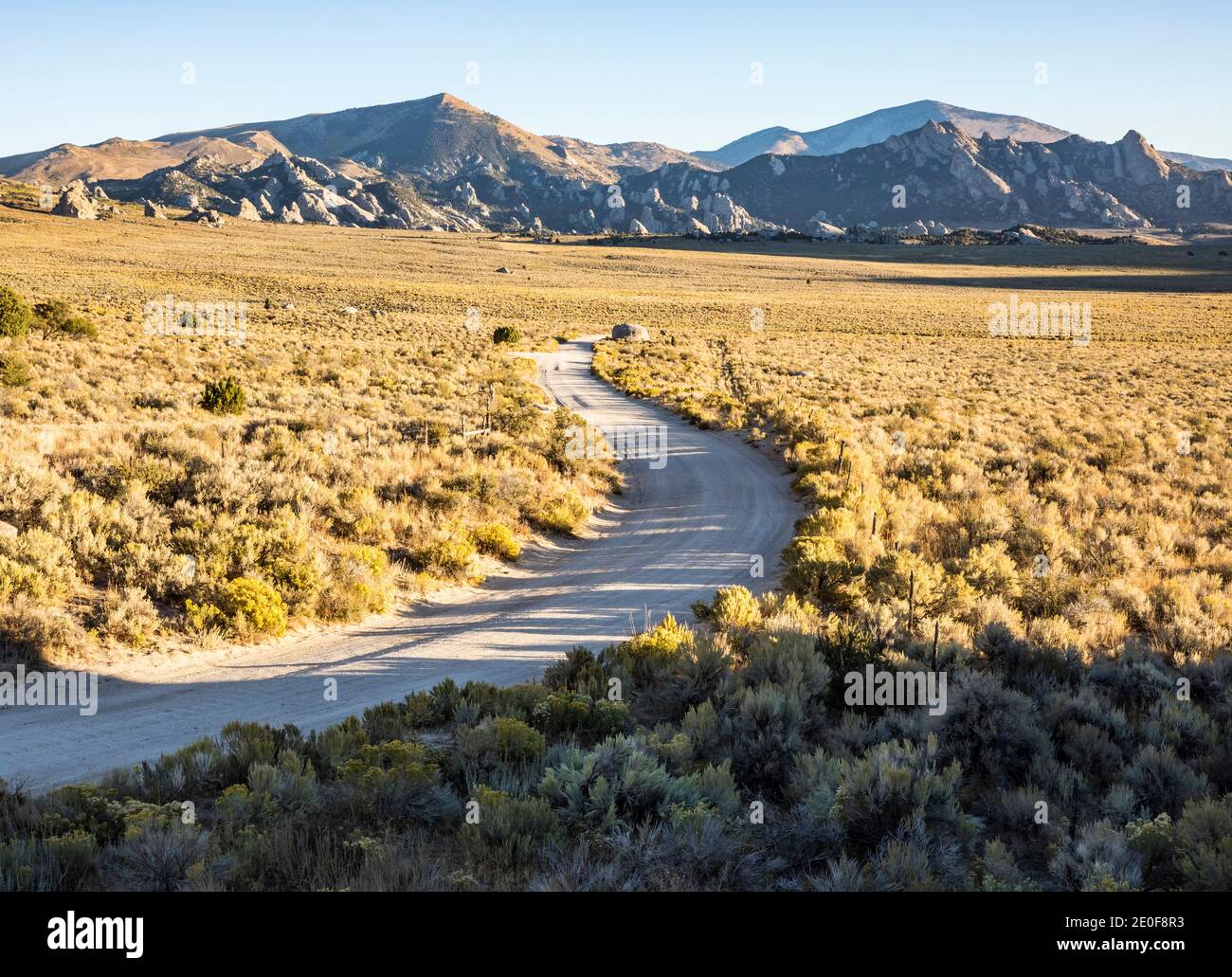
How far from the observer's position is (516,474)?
1565 cm

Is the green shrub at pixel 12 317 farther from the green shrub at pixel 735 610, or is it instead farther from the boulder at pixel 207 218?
the boulder at pixel 207 218

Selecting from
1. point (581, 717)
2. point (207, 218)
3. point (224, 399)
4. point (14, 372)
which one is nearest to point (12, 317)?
point (14, 372)

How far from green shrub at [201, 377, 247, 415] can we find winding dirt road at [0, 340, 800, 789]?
34.3 feet

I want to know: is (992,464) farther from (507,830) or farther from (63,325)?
(63,325)

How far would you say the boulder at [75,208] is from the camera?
14050cm

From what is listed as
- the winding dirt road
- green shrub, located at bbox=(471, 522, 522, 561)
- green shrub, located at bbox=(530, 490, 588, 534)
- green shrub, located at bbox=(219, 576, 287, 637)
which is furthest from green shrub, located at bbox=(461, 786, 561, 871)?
green shrub, located at bbox=(530, 490, 588, 534)

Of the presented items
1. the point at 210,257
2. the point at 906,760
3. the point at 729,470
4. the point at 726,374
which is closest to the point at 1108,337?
the point at 726,374

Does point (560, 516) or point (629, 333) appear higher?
Answer: point (629, 333)

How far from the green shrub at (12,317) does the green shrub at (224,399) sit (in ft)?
45.5

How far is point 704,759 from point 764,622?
11.0 feet

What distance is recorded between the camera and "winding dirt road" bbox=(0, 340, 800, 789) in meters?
6.78

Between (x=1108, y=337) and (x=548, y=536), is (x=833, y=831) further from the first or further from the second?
(x=1108, y=337)

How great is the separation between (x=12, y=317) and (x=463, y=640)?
94.6 ft

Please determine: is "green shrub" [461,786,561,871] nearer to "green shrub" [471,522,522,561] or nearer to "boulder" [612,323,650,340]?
"green shrub" [471,522,522,561]
